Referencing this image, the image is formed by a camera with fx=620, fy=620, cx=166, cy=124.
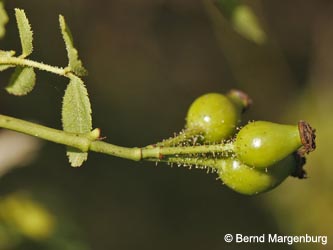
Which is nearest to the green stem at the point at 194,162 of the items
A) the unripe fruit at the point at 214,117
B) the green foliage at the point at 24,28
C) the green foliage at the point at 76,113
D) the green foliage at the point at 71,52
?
the unripe fruit at the point at 214,117

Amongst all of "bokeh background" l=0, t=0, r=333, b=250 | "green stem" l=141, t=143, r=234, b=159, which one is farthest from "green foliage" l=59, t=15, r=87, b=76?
"bokeh background" l=0, t=0, r=333, b=250

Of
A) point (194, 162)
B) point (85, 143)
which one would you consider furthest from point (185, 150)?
point (85, 143)

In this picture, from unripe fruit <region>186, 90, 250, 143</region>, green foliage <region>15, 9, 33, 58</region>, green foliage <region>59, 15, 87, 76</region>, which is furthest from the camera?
unripe fruit <region>186, 90, 250, 143</region>

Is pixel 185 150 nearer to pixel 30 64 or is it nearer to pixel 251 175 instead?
pixel 251 175

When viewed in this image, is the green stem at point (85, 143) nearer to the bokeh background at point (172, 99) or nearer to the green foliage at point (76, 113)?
the green foliage at point (76, 113)

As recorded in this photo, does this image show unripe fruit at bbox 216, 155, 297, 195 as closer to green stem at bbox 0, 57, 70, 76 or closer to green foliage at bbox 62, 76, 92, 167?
green foliage at bbox 62, 76, 92, 167
